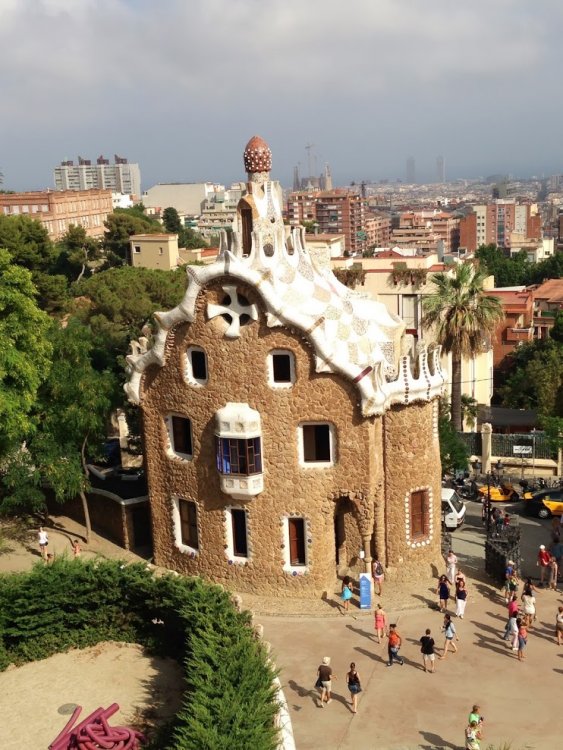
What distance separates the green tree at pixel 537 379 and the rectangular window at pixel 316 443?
1974 centimetres

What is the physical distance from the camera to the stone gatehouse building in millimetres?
23234

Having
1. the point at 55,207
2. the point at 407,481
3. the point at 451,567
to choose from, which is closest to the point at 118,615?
the point at 407,481

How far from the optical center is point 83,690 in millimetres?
19469

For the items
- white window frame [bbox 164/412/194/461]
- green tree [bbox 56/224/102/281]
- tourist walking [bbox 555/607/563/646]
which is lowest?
tourist walking [bbox 555/607/563/646]

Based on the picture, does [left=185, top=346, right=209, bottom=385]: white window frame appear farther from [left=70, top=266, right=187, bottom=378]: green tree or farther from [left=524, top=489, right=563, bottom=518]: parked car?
[left=70, top=266, right=187, bottom=378]: green tree

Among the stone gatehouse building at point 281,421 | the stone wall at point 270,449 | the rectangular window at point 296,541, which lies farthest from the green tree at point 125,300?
the rectangular window at point 296,541

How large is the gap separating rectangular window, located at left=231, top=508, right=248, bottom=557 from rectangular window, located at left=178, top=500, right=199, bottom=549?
4.67 ft

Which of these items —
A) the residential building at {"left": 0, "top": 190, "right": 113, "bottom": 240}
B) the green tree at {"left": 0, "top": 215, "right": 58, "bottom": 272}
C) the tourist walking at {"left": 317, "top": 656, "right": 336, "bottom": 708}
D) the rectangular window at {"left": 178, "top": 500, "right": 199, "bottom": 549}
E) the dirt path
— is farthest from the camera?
the residential building at {"left": 0, "top": 190, "right": 113, "bottom": 240}

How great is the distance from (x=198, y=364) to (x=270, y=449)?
131 inches

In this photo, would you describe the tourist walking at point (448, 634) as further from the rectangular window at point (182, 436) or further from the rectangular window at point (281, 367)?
the rectangular window at point (182, 436)

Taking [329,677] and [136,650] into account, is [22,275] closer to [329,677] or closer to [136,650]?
[136,650]


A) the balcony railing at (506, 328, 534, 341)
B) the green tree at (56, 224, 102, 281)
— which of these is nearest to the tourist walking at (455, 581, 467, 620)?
the balcony railing at (506, 328, 534, 341)

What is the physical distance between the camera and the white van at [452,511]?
2984 cm

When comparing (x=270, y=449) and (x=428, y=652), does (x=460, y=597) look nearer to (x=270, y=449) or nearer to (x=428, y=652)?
(x=428, y=652)
